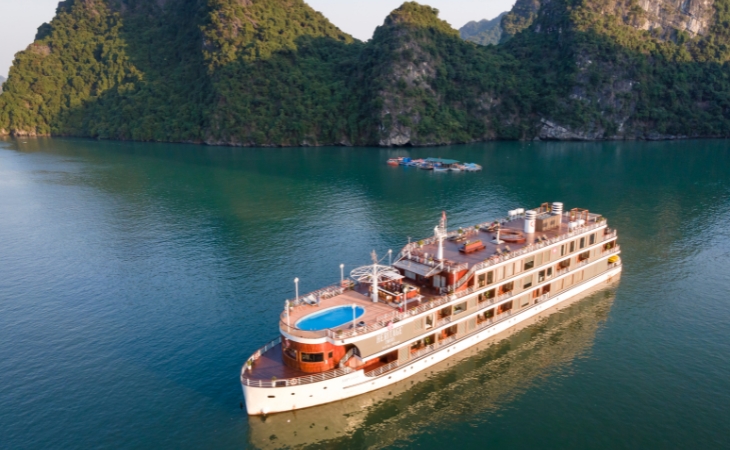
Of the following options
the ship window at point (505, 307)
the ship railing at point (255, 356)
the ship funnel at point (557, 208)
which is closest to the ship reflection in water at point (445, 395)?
the ship window at point (505, 307)

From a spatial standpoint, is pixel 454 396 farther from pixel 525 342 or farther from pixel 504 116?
pixel 504 116

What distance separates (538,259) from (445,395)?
18.1 metres

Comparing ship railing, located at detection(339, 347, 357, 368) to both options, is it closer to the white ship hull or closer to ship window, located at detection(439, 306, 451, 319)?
the white ship hull

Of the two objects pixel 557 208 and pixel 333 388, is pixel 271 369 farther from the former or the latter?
pixel 557 208

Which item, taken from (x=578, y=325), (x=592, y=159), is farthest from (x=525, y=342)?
(x=592, y=159)

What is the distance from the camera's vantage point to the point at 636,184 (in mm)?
110188

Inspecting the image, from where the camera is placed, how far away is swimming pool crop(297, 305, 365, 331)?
3631 cm

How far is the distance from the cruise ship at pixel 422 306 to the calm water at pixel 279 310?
184cm

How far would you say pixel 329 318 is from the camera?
37469 mm

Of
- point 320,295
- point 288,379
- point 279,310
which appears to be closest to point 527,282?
point 320,295

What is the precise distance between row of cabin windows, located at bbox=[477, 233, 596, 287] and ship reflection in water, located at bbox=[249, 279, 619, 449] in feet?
18.2

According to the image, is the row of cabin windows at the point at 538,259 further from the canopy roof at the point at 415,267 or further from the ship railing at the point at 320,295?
the ship railing at the point at 320,295

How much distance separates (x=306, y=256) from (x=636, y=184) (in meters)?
82.1

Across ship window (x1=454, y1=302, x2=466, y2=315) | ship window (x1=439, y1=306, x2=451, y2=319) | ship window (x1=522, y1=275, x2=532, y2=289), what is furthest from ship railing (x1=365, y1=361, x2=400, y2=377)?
ship window (x1=522, y1=275, x2=532, y2=289)
